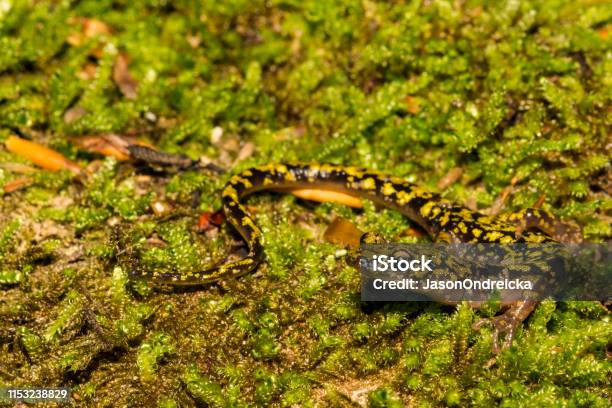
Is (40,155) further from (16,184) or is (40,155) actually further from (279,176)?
(279,176)

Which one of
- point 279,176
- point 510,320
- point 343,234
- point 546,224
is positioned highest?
point 279,176

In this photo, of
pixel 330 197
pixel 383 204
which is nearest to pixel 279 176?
pixel 330 197

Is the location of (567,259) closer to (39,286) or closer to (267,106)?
(267,106)

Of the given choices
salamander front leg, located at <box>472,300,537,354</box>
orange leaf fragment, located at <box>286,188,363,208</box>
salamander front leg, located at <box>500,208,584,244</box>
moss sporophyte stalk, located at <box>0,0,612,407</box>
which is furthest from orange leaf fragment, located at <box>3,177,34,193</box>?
salamander front leg, located at <box>500,208,584,244</box>

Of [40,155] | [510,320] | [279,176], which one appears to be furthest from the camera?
[40,155]

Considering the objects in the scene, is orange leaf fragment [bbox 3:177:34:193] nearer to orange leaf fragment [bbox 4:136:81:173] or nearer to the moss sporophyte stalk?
the moss sporophyte stalk

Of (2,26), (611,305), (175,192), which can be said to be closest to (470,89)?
(611,305)

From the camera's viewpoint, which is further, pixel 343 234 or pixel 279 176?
pixel 279 176
